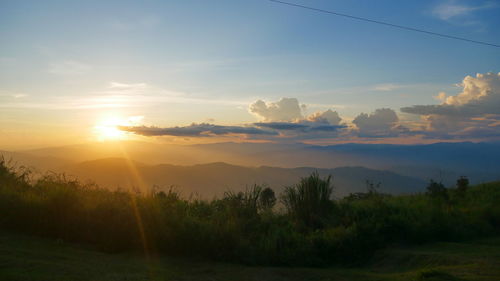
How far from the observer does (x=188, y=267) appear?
25.8ft

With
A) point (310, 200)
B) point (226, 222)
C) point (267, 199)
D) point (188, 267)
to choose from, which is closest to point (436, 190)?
point (310, 200)

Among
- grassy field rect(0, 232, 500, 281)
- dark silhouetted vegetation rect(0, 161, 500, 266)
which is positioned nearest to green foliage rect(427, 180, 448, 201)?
dark silhouetted vegetation rect(0, 161, 500, 266)

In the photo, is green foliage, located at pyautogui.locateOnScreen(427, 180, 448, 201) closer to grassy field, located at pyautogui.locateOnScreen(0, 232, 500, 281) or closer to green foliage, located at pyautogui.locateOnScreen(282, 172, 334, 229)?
green foliage, located at pyautogui.locateOnScreen(282, 172, 334, 229)

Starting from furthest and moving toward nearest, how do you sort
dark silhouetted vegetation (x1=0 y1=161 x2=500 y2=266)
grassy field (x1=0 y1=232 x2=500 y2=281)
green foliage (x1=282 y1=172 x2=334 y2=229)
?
green foliage (x1=282 y1=172 x2=334 y2=229) → dark silhouetted vegetation (x1=0 y1=161 x2=500 y2=266) → grassy field (x1=0 y1=232 x2=500 y2=281)

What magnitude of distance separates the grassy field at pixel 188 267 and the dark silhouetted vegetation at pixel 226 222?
448mm

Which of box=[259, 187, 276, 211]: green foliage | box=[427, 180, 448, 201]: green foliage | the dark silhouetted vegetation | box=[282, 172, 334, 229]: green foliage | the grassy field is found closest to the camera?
the grassy field

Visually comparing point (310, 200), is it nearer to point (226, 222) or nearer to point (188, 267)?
point (226, 222)

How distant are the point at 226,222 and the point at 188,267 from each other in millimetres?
1756

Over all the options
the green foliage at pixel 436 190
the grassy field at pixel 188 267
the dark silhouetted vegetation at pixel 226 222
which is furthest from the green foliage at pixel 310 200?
the green foliage at pixel 436 190

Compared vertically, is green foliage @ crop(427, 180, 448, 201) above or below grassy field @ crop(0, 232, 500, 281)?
above

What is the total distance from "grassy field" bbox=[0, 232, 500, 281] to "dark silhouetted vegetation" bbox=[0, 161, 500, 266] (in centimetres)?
45

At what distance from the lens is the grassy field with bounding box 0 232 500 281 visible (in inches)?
249

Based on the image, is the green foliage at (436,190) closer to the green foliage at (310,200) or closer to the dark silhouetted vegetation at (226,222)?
the dark silhouetted vegetation at (226,222)

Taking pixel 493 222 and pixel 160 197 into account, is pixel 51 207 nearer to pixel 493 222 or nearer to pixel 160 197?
pixel 160 197
